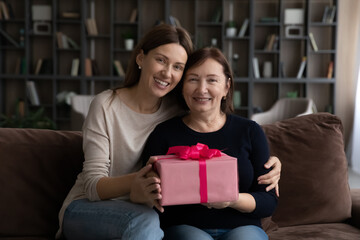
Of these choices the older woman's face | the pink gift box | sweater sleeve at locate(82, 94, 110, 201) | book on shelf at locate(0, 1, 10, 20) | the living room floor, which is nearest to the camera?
the pink gift box

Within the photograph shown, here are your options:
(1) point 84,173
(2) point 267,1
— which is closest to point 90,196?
(1) point 84,173

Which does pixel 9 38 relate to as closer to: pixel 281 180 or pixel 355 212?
pixel 281 180

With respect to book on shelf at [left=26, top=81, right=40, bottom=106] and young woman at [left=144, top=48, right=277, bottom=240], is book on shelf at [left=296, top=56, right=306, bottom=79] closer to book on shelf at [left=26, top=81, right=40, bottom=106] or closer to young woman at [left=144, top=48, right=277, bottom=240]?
book on shelf at [left=26, top=81, right=40, bottom=106]

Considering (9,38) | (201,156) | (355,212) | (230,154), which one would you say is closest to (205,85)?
(230,154)

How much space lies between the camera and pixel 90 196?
1.45m

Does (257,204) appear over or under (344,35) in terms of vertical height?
under

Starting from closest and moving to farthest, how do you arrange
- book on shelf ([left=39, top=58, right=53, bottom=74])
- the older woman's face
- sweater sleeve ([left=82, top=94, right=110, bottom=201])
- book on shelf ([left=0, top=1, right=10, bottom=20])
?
sweater sleeve ([left=82, top=94, right=110, bottom=201]), the older woman's face, book on shelf ([left=0, top=1, right=10, bottom=20]), book on shelf ([left=39, top=58, right=53, bottom=74])

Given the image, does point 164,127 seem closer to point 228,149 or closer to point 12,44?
point 228,149

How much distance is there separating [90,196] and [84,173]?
0.31 feet

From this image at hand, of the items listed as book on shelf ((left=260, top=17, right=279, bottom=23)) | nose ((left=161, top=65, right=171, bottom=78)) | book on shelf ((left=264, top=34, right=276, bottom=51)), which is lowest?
nose ((left=161, top=65, right=171, bottom=78))

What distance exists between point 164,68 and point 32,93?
4800mm

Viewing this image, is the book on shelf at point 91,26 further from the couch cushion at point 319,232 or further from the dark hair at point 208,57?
the couch cushion at point 319,232

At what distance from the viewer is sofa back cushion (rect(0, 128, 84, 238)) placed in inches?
63.4

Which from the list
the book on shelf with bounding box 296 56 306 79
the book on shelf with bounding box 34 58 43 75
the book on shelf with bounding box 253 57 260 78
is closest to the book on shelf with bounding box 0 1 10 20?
the book on shelf with bounding box 34 58 43 75
